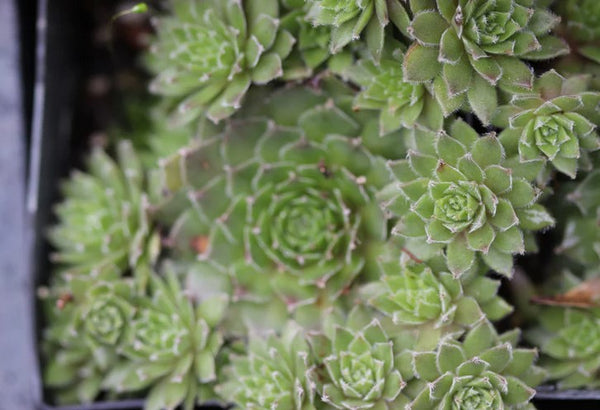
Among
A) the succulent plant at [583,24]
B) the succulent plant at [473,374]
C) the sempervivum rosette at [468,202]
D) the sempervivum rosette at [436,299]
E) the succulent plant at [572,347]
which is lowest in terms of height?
the succulent plant at [572,347]

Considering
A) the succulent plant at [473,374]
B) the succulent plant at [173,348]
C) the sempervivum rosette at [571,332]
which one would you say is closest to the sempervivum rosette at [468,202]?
the succulent plant at [473,374]

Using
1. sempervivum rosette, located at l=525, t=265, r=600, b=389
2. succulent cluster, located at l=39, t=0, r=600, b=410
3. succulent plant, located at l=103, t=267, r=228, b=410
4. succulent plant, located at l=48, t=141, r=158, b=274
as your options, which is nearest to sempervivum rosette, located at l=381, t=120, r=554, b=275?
succulent cluster, located at l=39, t=0, r=600, b=410

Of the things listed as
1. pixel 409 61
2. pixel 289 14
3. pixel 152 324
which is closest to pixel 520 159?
pixel 409 61

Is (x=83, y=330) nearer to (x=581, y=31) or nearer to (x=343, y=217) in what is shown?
(x=343, y=217)

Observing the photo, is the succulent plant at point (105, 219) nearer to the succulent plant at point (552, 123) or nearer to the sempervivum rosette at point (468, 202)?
the sempervivum rosette at point (468, 202)

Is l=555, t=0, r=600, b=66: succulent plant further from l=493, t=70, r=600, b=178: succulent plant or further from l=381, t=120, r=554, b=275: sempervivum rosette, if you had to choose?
l=381, t=120, r=554, b=275: sempervivum rosette

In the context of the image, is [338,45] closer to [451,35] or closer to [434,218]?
[451,35]
